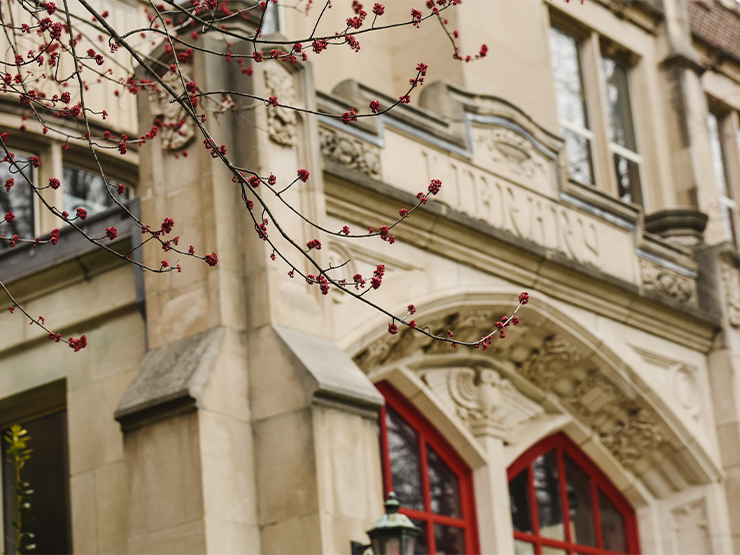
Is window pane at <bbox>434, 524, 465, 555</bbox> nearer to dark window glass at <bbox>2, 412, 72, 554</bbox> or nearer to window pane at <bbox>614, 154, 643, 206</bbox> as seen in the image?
dark window glass at <bbox>2, 412, 72, 554</bbox>

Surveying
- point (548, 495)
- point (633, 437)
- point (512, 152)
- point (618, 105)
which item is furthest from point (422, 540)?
point (618, 105)

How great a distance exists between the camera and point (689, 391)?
13.0 meters

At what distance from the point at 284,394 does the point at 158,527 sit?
110cm

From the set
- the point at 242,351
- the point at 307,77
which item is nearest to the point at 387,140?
the point at 307,77

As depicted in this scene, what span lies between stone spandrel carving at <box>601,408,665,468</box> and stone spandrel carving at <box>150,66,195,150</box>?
5472mm

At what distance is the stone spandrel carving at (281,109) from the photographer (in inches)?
366

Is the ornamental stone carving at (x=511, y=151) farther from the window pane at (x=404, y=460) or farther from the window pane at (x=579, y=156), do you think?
the window pane at (x=579, y=156)

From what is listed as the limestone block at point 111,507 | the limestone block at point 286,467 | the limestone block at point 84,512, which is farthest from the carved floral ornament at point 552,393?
the limestone block at point 84,512

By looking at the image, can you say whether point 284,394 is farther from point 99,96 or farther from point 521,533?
point 99,96

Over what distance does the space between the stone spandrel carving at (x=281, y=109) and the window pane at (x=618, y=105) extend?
702cm

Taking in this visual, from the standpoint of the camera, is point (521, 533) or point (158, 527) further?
point (521, 533)

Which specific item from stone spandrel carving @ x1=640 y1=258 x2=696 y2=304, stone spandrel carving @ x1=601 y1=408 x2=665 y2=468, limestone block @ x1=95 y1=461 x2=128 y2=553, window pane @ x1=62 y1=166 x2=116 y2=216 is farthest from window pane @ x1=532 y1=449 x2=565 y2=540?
window pane @ x1=62 y1=166 x2=116 y2=216

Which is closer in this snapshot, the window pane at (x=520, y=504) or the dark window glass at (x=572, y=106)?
the window pane at (x=520, y=504)

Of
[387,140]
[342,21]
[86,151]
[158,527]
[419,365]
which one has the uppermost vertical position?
[342,21]
